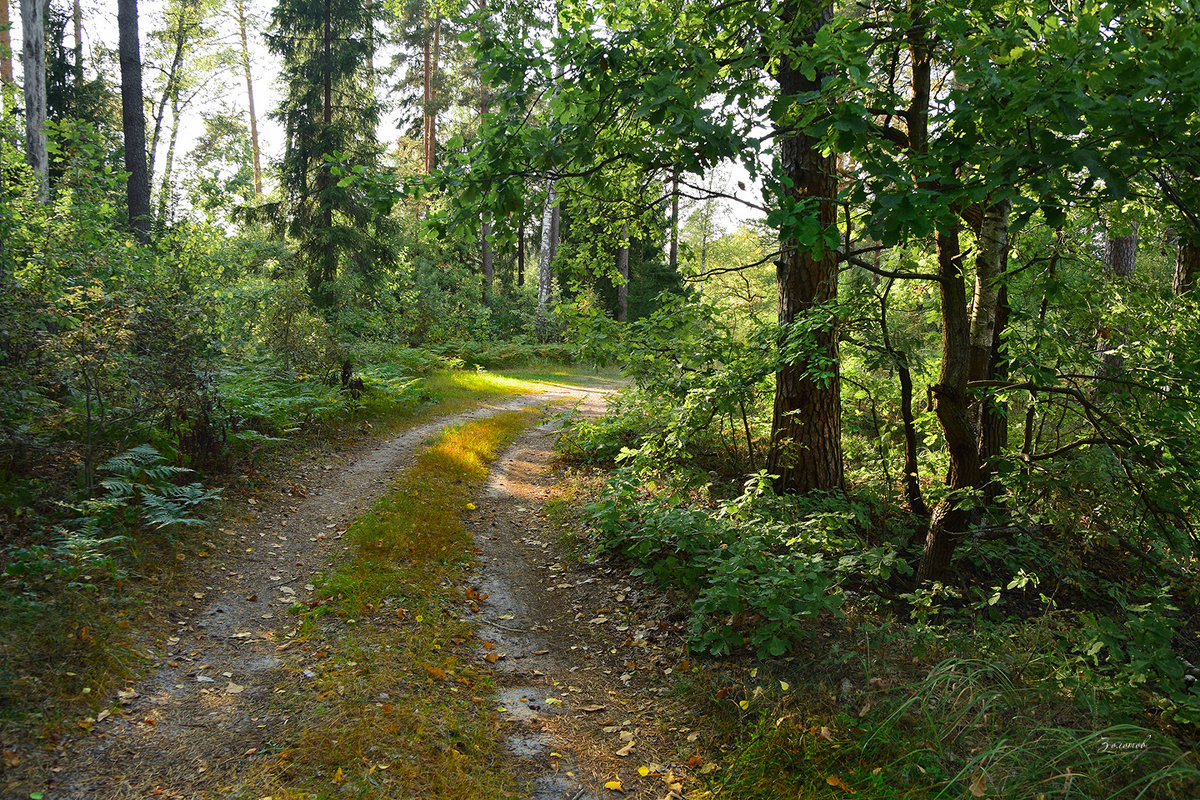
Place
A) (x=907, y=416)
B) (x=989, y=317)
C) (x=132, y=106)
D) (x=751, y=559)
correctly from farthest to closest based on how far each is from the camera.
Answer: (x=132, y=106) < (x=907, y=416) < (x=989, y=317) < (x=751, y=559)

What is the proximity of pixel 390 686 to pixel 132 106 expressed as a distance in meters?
14.7

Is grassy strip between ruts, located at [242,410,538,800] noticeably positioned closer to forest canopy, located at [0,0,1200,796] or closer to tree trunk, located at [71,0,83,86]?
forest canopy, located at [0,0,1200,796]

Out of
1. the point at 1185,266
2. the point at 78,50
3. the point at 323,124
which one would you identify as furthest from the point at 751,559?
the point at 78,50

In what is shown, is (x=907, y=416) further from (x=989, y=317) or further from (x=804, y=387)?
(x=804, y=387)

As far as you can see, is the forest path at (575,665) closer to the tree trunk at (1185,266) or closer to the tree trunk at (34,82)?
the tree trunk at (1185,266)

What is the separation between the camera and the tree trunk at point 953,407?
15.8 ft

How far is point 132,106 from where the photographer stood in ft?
42.2

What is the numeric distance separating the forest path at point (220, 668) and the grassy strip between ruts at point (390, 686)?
22cm

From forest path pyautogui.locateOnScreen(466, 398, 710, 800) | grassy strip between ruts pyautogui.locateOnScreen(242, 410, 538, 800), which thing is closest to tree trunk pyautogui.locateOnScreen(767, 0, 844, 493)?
forest path pyautogui.locateOnScreen(466, 398, 710, 800)

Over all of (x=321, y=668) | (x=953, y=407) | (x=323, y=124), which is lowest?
(x=321, y=668)

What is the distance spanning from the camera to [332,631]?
4613 mm

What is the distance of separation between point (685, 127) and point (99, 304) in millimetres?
5943

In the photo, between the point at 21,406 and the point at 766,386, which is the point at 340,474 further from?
the point at 766,386

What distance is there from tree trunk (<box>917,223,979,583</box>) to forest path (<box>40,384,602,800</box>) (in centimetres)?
500
